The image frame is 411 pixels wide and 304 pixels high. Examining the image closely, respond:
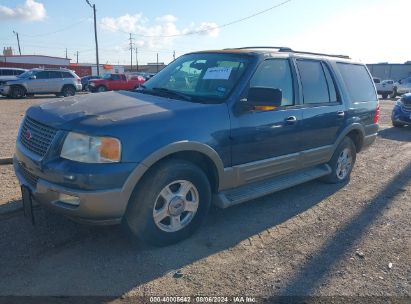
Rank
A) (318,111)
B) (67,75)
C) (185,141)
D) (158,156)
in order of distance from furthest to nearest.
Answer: (67,75) < (318,111) < (185,141) < (158,156)

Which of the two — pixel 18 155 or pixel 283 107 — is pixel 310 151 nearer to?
pixel 283 107

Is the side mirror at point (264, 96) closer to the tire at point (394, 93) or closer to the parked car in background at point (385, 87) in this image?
the parked car in background at point (385, 87)

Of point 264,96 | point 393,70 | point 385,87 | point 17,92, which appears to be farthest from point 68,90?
Answer: point 393,70

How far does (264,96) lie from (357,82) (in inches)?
110

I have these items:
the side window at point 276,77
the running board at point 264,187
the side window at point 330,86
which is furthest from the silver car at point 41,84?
the side window at point 276,77

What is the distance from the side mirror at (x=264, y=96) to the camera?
3.77 m

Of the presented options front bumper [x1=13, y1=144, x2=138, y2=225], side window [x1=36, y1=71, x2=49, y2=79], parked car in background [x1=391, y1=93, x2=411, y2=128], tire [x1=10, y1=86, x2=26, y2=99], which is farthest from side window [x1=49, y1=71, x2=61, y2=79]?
front bumper [x1=13, y1=144, x2=138, y2=225]

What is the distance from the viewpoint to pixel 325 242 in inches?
154

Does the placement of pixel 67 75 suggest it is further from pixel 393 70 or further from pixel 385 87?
pixel 393 70

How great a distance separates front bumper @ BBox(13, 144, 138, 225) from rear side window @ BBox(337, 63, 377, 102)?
3.93 metres

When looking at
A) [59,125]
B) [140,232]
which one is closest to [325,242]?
[140,232]

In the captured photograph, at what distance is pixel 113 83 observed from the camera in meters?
27.7

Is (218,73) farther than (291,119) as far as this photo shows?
No

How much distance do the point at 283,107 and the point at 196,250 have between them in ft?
6.45
